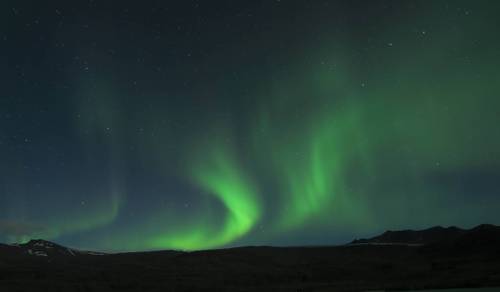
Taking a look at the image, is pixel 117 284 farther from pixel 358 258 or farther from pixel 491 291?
pixel 358 258

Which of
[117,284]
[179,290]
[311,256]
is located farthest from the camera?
[311,256]

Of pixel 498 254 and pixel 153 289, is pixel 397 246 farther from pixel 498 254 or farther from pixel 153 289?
pixel 153 289

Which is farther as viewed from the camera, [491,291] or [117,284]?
[117,284]

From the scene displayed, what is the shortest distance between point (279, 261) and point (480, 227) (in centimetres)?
7178

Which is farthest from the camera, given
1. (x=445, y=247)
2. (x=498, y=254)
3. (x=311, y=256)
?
(x=311, y=256)

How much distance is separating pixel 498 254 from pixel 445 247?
30.6 m

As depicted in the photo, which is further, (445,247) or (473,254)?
(445,247)

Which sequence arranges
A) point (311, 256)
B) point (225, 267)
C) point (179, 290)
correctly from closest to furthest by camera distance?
point (179, 290) < point (225, 267) < point (311, 256)

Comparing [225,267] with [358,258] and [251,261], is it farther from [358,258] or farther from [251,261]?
[358,258]

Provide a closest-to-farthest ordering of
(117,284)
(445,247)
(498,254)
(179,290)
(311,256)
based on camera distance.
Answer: (179,290), (117,284), (498,254), (445,247), (311,256)

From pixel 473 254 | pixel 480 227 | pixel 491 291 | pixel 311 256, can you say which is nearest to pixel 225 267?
pixel 311 256

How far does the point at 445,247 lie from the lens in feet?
545

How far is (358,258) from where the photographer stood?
167 m

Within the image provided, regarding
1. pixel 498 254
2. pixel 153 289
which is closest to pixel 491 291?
pixel 153 289
